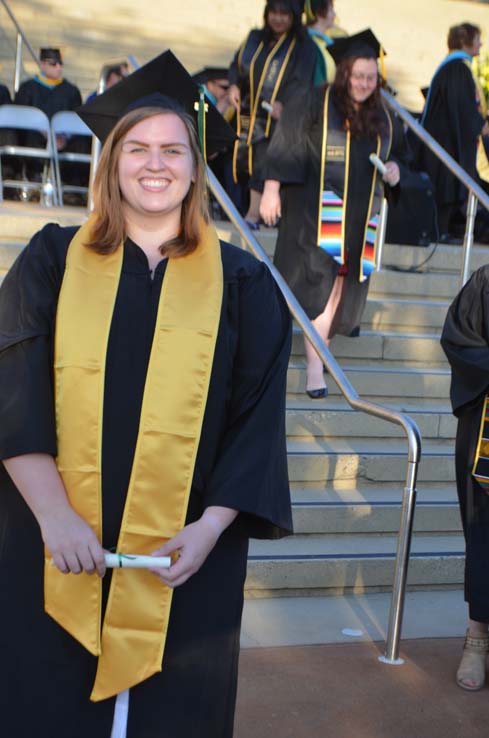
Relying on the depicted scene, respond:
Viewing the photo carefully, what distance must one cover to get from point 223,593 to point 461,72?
7.39 m

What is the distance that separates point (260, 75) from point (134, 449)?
5.48m

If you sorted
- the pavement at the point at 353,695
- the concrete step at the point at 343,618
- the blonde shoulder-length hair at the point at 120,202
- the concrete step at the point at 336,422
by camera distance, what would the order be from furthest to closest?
the concrete step at the point at 336,422 < the concrete step at the point at 343,618 < the pavement at the point at 353,695 < the blonde shoulder-length hair at the point at 120,202

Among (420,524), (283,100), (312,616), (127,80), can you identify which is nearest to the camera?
(127,80)

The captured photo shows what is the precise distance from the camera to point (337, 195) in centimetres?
612

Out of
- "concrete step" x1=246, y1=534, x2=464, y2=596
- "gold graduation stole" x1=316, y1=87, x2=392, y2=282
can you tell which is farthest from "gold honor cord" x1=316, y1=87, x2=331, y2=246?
"concrete step" x1=246, y1=534, x2=464, y2=596

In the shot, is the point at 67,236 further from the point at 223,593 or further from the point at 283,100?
the point at 283,100

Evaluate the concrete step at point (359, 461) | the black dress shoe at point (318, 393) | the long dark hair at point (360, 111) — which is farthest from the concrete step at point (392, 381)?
the long dark hair at point (360, 111)

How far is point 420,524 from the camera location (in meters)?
5.58

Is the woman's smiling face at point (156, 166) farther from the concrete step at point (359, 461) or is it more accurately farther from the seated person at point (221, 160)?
the seated person at point (221, 160)

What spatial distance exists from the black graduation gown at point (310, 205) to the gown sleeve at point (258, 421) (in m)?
3.60

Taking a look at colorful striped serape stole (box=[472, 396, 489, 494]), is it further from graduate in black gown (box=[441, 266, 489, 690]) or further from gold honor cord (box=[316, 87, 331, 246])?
gold honor cord (box=[316, 87, 331, 246])

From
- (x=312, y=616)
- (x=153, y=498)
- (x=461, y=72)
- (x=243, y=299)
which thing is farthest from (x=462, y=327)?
(x=461, y=72)

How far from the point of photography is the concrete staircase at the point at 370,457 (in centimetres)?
510

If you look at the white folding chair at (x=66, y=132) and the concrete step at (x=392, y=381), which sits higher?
the white folding chair at (x=66, y=132)
